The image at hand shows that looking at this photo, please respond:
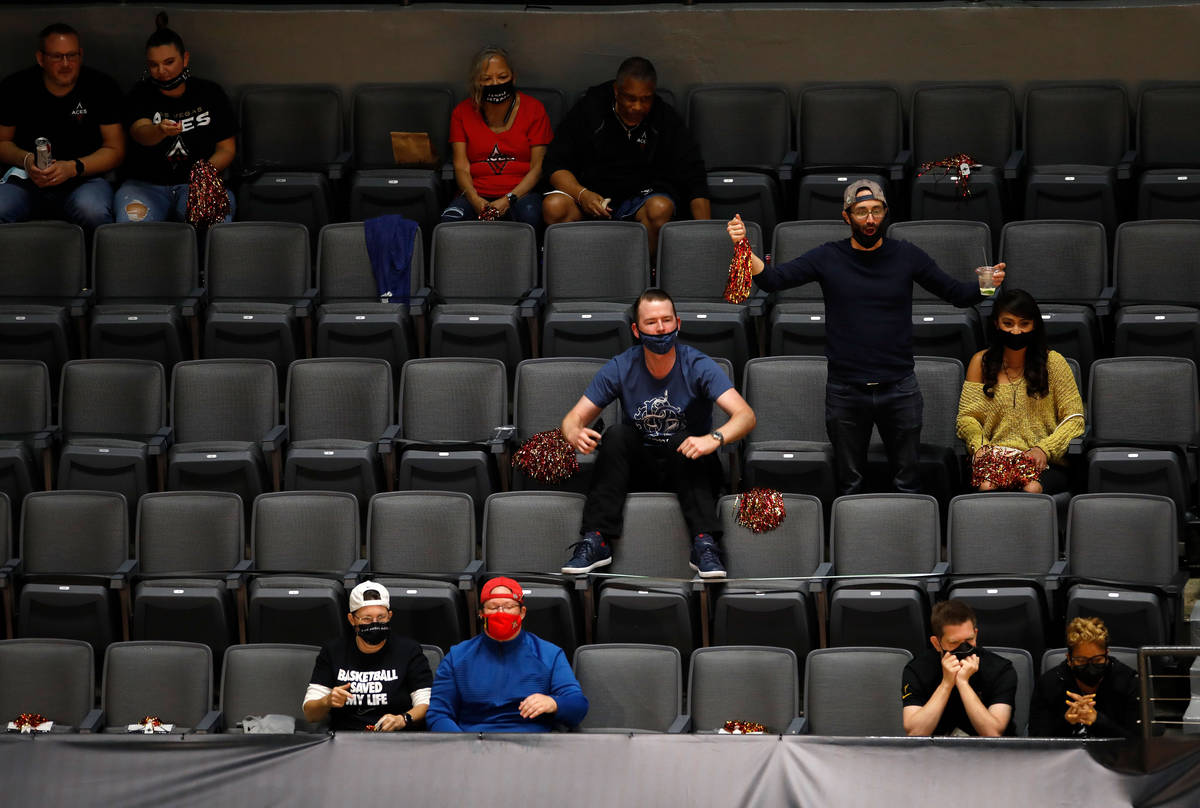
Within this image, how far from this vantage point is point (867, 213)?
6648 mm

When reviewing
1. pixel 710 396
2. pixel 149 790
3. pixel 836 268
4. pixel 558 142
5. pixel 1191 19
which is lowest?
pixel 149 790

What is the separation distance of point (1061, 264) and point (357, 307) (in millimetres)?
2882

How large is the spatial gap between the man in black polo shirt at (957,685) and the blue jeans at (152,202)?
4.16 metres

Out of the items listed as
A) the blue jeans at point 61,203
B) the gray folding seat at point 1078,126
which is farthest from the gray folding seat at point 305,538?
the gray folding seat at point 1078,126

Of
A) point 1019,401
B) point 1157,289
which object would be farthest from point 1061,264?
point 1019,401

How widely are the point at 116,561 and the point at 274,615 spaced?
2.35ft

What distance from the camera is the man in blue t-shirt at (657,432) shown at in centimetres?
637

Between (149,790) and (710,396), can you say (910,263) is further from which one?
(149,790)

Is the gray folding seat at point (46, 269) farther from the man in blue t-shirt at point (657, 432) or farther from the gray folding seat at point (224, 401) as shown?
the man in blue t-shirt at point (657, 432)

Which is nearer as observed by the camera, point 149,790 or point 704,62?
point 149,790

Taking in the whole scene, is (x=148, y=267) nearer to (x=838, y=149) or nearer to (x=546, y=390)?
(x=546, y=390)

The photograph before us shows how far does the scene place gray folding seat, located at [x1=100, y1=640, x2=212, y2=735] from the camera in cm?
608

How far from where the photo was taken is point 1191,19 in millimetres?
8758

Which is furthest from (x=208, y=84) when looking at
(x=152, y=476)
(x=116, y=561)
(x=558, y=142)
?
(x=116, y=561)
